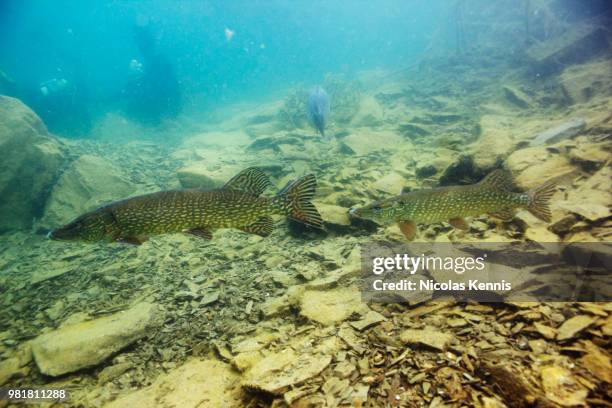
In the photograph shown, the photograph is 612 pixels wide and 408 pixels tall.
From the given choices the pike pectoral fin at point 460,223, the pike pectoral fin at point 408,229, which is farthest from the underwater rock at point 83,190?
the pike pectoral fin at point 460,223

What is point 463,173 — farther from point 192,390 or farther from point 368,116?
point 368,116

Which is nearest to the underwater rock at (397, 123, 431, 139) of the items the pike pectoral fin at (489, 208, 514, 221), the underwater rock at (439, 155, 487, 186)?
the underwater rock at (439, 155, 487, 186)

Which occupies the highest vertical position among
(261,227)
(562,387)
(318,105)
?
(318,105)

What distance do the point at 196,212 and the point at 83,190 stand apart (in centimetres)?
1064


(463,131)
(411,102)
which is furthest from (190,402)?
(411,102)

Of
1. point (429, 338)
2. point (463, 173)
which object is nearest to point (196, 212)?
point (429, 338)

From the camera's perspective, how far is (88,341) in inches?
176

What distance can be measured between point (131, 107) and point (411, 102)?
29403 mm

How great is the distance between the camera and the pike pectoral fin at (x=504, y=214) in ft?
16.1

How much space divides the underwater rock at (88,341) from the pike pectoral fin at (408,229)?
4291 mm

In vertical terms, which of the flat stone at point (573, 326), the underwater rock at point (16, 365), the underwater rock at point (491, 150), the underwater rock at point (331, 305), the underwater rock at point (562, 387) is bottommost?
the underwater rock at point (16, 365)

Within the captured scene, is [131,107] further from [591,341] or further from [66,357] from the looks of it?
[591,341]

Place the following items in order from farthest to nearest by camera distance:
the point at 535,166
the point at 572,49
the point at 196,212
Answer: the point at 572,49 → the point at 535,166 → the point at 196,212

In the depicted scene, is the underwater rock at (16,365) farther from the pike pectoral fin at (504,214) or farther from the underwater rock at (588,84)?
the underwater rock at (588,84)
